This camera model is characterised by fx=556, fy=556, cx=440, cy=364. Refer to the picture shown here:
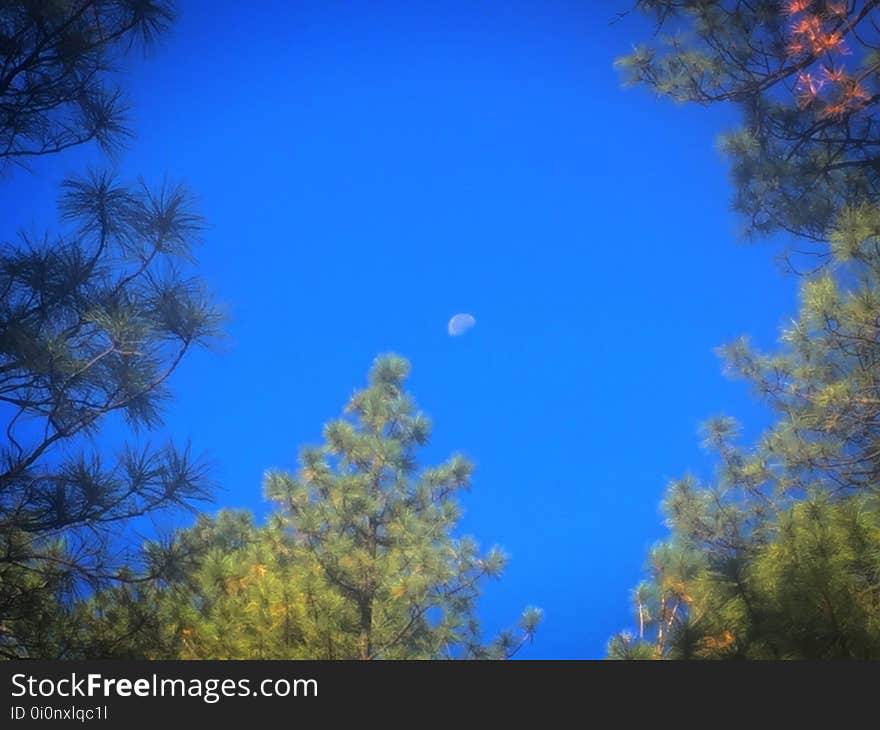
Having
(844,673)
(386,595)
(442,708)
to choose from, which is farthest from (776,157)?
(386,595)

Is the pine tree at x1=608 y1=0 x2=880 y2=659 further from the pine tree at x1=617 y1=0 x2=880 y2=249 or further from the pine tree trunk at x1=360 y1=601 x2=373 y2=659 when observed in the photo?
the pine tree trunk at x1=360 y1=601 x2=373 y2=659

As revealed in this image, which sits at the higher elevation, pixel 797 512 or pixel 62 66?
pixel 62 66

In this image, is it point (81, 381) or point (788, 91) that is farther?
point (788, 91)

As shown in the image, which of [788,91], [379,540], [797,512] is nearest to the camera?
[797,512]

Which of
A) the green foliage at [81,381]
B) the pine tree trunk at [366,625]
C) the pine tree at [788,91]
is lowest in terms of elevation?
the pine tree trunk at [366,625]

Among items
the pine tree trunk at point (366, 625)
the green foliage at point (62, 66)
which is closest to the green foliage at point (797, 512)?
the pine tree trunk at point (366, 625)

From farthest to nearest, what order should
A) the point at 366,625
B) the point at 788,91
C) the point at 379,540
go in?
the point at 379,540 → the point at 366,625 → the point at 788,91

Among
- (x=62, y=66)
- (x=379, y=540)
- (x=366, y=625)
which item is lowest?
(x=366, y=625)

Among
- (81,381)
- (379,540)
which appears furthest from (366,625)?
(81,381)

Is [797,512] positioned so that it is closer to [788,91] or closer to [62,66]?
[788,91]

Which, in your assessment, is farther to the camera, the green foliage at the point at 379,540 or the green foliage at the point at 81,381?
the green foliage at the point at 379,540

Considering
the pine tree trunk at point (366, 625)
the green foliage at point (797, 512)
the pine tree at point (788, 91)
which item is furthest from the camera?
the pine tree trunk at point (366, 625)

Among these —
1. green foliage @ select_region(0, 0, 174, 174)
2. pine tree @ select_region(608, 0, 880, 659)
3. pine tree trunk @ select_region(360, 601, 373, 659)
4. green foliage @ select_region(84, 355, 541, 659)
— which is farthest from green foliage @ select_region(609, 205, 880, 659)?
green foliage @ select_region(0, 0, 174, 174)

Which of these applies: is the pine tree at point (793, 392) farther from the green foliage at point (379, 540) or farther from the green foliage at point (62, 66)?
the green foliage at point (62, 66)
